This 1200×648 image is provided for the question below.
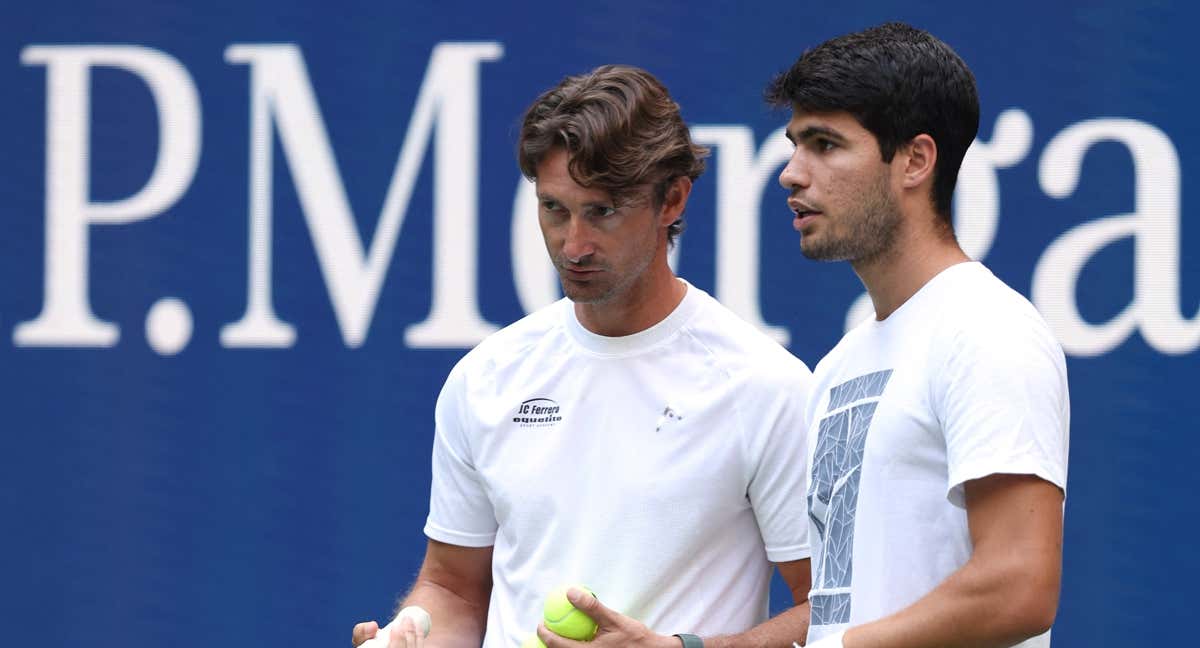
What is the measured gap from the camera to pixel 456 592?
8.82ft

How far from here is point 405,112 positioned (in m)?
3.57

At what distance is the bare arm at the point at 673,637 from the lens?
7.45ft

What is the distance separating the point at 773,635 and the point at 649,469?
30 cm

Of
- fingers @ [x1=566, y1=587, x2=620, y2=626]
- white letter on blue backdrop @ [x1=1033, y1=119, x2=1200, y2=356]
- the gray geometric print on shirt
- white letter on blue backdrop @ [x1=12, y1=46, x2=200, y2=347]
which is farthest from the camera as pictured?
white letter on blue backdrop @ [x1=12, y1=46, x2=200, y2=347]

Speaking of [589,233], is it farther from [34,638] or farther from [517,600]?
[34,638]

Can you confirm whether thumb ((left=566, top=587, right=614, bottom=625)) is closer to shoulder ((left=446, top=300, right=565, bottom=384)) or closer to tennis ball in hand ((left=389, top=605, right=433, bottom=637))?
tennis ball in hand ((left=389, top=605, right=433, bottom=637))

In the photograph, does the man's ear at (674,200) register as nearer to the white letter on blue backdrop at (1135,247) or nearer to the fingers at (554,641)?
the fingers at (554,641)

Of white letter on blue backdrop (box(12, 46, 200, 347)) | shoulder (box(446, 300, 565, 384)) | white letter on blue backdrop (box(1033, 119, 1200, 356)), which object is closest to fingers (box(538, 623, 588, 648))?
shoulder (box(446, 300, 565, 384))

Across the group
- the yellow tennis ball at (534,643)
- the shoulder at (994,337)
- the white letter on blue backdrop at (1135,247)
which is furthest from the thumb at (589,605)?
the white letter on blue backdrop at (1135,247)

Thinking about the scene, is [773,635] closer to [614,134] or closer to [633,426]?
[633,426]

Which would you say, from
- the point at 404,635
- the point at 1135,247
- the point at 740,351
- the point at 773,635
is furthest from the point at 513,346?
the point at 1135,247

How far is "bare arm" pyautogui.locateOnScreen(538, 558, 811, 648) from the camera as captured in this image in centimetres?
227

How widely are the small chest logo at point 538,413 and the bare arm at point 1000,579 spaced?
2.72ft

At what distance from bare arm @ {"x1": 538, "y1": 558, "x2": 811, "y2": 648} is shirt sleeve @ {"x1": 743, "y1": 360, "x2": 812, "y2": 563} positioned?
40 mm
